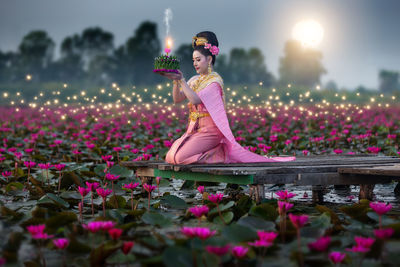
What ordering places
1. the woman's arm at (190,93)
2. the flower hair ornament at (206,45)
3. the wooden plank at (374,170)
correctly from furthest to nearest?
the flower hair ornament at (206,45), the woman's arm at (190,93), the wooden plank at (374,170)

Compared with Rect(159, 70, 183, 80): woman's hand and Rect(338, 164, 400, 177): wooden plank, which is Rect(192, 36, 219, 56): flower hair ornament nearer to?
Rect(159, 70, 183, 80): woman's hand

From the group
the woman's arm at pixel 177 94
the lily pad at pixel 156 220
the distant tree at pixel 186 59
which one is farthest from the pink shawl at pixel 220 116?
the distant tree at pixel 186 59

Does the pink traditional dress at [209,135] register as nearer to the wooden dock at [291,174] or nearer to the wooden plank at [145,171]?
the wooden dock at [291,174]

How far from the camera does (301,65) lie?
2279 inches

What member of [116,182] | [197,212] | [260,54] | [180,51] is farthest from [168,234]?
[260,54]

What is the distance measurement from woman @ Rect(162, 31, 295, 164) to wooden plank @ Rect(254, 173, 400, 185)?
2.73 feet

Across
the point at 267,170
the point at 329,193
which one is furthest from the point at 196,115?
the point at 329,193

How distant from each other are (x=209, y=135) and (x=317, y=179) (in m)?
1.15

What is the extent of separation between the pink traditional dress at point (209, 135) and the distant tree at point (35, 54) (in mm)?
38414

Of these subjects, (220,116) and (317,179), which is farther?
(220,116)

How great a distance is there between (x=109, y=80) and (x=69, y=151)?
114 ft

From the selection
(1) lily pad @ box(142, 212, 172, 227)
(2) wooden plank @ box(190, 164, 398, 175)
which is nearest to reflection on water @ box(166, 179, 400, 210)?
(2) wooden plank @ box(190, 164, 398, 175)

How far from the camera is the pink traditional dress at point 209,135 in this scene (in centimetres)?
456

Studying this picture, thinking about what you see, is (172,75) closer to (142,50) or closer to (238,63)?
(142,50)
